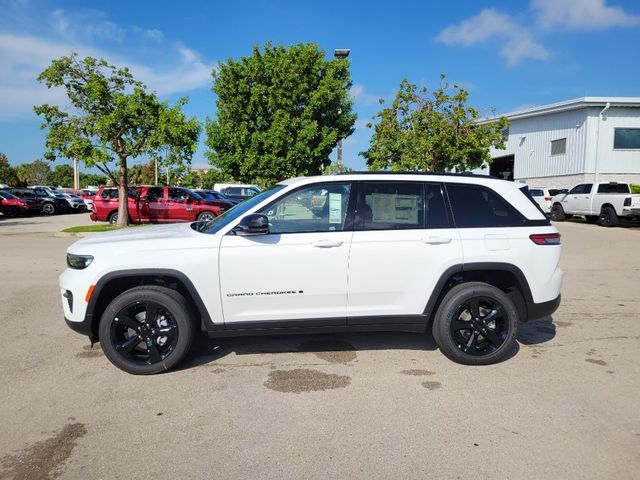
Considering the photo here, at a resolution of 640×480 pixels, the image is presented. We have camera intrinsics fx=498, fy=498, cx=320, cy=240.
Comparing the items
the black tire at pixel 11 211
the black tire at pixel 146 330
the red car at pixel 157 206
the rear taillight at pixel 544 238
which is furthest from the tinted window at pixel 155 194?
the rear taillight at pixel 544 238

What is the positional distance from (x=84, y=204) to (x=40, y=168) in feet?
198

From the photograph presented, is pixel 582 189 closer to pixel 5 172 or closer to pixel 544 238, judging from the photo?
pixel 544 238

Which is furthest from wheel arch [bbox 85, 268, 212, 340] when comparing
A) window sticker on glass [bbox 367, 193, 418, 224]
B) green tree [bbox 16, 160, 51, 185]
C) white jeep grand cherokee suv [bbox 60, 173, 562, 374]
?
green tree [bbox 16, 160, 51, 185]

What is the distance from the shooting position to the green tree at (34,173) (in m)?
83.7

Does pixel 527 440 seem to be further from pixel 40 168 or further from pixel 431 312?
pixel 40 168

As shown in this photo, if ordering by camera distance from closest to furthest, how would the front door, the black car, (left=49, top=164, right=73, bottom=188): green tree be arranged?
1. the front door
2. the black car
3. (left=49, top=164, right=73, bottom=188): green tree

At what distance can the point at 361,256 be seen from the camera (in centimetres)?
433

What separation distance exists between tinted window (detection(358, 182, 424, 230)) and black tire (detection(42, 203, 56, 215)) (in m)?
31.4

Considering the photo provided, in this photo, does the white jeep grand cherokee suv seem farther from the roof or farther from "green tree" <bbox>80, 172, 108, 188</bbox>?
"green tree" <bbox>80, 172, 108, 188</bbox>

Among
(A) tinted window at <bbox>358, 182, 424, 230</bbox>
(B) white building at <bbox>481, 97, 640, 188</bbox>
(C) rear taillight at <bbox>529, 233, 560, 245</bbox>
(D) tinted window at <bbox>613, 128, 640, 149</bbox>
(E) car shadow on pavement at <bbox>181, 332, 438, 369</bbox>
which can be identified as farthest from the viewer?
(D) tinted window at <bbox>613, 128, 640, 149</bbox>

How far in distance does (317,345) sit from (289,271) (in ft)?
4.14

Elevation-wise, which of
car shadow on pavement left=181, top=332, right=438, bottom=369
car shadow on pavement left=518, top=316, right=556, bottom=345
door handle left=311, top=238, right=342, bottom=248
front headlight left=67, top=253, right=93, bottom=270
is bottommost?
car shadow on pavement left=181, top=332, right=438, bottom=369

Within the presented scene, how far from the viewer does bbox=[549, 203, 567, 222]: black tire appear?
2356 cm

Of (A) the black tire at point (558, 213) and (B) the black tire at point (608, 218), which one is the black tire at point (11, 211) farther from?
(B) the black tire at point (608, 218)
